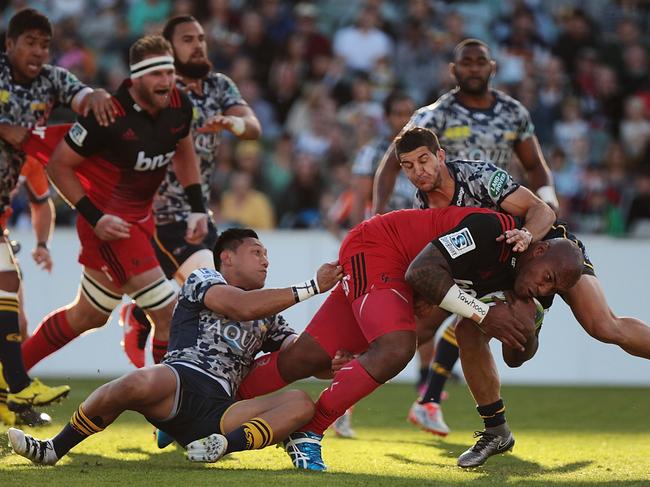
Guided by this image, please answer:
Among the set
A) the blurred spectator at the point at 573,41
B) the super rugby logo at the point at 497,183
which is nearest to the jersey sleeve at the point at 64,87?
the super rugby logo at the point at 497,183

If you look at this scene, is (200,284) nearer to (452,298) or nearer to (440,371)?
(452,298)

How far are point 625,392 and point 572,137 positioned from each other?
5065mm

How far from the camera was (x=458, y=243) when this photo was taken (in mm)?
6516

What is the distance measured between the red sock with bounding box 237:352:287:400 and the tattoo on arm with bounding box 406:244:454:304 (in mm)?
967

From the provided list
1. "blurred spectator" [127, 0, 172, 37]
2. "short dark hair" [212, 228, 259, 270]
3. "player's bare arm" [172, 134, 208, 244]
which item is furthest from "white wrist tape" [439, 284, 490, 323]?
"blurred spectator" [127, 0, 172, 37]

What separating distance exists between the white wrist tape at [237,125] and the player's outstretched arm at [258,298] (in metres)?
2.37

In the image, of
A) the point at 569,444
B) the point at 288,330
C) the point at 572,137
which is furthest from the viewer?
the point at 572,137

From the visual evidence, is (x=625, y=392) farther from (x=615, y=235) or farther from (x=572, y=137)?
(x=572, y=137)

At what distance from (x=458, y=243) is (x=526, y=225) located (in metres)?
0.54

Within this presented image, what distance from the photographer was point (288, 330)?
282 inches

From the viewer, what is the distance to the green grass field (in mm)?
6117

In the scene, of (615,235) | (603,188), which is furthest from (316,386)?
(603,188)

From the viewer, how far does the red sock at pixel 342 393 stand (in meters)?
6.50

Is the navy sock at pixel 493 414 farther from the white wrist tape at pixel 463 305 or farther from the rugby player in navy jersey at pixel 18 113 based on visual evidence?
the rugby player in navy jersey at pixel 18 113
